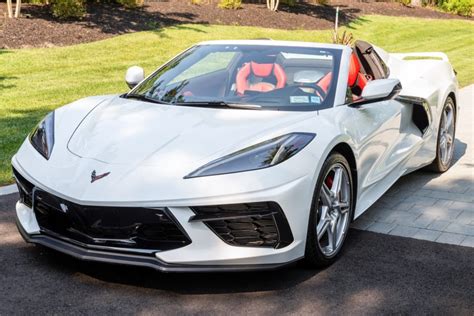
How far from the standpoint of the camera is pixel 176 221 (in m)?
3.54

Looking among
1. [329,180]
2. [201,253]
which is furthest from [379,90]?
[201,253]

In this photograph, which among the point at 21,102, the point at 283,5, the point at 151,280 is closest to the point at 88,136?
the point at 151,280

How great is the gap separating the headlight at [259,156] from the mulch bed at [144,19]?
1055 centimetres

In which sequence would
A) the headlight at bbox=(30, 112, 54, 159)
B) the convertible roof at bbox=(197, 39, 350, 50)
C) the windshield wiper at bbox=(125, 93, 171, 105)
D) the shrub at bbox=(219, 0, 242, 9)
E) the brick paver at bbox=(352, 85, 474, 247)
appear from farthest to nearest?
the shrub at bbox=(219, 0, 242, 9), the convertible roof at bbox=(197, 39, 350, 50), the brick paver at bbox=(352, 85, 474, 247), the windshield wiper at bbox=(125, 93, 171, 105), the headlight at bbox=(30, 112, 54, 159)

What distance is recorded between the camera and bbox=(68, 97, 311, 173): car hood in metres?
3.83

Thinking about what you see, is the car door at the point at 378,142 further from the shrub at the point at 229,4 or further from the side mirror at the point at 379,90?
the shrub at the point at 229,4

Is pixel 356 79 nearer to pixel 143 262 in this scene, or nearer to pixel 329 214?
pixel 329 214

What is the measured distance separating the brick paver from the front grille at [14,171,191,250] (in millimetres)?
1955

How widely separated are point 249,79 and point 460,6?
28809mm

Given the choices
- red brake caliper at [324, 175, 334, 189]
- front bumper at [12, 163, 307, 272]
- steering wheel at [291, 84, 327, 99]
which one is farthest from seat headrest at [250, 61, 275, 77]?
front bumper at [12, 163, 307, 272]

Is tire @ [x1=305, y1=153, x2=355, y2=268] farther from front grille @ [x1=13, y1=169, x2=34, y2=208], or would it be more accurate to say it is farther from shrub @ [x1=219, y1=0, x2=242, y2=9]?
shrub @ [x1=219, y1=0, x2=242, y2=9]

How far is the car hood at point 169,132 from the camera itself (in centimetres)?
383

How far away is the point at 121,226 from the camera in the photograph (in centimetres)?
359

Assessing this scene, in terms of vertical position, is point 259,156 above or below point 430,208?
above
